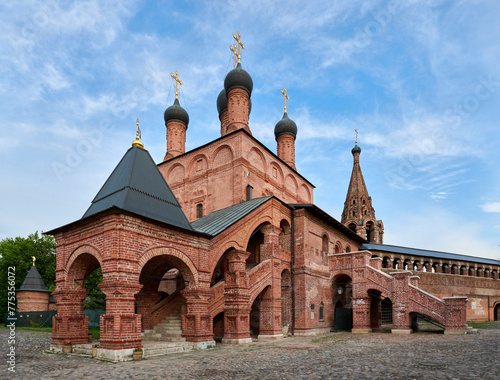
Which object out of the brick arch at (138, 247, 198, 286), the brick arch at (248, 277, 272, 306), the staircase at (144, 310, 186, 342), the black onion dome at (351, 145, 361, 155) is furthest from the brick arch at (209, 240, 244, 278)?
the black onion dome at (351, 145, 361, 155)

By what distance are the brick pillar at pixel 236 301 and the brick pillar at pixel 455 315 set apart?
8498mm

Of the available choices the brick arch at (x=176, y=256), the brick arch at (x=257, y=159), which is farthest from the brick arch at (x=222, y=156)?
the brick arch at (x=176, y=256)

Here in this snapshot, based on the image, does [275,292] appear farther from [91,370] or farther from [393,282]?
[91,370]

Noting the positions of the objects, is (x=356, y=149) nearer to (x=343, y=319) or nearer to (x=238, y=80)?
(x=238, y=80)

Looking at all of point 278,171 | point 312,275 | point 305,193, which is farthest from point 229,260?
point 305,193

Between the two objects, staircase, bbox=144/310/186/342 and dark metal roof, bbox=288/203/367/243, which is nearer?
staircase, bbox=144/310/186/342

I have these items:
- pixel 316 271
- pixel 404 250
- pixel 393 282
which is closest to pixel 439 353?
pixel 393 282

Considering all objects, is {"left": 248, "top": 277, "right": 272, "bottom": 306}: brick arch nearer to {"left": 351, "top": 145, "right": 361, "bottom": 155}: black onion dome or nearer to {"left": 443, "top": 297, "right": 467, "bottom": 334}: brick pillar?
{"left": 443, "top": 297, "right": 467, "bottom": 334}: brick pillar

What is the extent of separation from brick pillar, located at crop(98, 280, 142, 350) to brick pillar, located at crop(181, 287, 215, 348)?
228cm

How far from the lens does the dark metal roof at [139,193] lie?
1099 centimetres

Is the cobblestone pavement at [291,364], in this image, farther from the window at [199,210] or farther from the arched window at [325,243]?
the window at [199,210]

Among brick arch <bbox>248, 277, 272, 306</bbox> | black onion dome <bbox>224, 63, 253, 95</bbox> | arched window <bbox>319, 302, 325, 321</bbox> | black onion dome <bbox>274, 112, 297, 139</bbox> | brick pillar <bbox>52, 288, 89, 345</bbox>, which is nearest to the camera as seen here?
brick pillar <bbox>52, 288, 89, 345</bbox>

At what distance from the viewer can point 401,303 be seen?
680 inches

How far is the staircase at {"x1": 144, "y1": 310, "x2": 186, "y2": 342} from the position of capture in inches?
510
